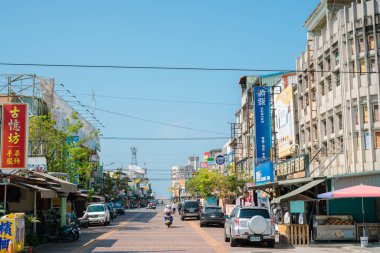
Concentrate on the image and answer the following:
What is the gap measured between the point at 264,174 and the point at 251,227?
16.9m

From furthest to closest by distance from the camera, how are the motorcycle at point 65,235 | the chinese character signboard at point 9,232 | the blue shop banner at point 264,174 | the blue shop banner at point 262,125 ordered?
the blue shop banner at point 262,125
the blue shop banner at point 264,174
the motorcycle at point 65,235
the chinese character signboard at point 9,232

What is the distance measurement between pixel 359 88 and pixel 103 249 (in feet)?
57.1

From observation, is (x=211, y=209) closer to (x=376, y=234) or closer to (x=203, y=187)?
(x=376, y=234)

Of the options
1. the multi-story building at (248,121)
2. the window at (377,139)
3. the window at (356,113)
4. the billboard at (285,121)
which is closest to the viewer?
the window at (377,139)

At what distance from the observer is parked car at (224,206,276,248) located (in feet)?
73.4

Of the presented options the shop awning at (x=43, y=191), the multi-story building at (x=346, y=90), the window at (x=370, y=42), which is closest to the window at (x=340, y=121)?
the multi-story building at (x=346, y=90)

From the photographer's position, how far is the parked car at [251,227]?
73.4ft

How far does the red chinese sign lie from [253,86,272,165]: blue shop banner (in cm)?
2537

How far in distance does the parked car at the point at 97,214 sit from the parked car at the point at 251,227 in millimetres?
21307

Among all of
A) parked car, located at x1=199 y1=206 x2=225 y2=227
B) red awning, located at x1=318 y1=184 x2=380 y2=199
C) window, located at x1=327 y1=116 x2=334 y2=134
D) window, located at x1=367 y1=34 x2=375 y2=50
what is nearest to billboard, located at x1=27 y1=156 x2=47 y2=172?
parked car, located at x1=199 y1=206 x2=225 y2=227

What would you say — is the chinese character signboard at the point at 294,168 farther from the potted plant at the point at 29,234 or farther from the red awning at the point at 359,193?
the potted plant at the point at 29,234

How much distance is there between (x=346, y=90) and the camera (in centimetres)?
3153

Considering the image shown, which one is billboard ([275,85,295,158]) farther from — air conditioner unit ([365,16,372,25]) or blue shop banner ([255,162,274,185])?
air conditioner unit ([365,16,372,25])

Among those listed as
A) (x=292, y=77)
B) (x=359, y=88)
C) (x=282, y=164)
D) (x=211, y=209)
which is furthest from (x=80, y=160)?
(x=359, y=88)
